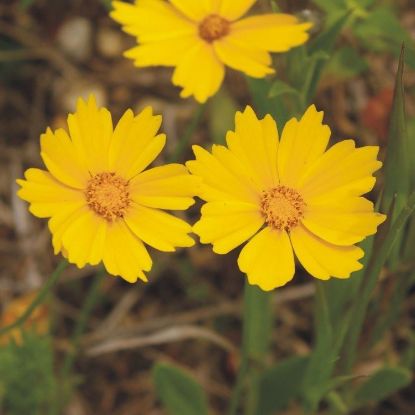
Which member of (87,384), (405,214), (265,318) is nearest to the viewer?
(405,214)

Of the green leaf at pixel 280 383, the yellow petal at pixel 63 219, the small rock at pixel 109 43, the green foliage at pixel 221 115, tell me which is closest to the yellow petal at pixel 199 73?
the yellow petal at pixel 63 219

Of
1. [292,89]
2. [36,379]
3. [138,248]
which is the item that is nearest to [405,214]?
[292,89]

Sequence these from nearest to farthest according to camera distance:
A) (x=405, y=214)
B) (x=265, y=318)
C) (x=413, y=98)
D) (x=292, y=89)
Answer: (x=405, y=214)
(x=292, y=89)
(x=265, y=318)
(x=413, y=98)

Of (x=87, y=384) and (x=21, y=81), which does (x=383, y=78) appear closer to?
(x=21, y=81)

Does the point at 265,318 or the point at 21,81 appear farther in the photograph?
the point at 21,81

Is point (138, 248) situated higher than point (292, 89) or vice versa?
point (292, 89)

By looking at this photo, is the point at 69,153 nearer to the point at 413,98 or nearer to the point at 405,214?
the point at 405,214

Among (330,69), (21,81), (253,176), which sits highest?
(21,81)
